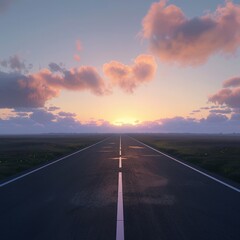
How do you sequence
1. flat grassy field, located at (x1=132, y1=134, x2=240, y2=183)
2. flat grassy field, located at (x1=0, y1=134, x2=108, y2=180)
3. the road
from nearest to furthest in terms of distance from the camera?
the road → flat grassy field, located at (x1=132, y1=134, x2=240, y2=183) → flat grassy field, located at (x1=0, y1=134, x2=108, y2=180)

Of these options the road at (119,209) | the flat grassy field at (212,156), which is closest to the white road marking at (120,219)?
the road at (119,209)

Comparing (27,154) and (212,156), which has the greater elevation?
(27,154)

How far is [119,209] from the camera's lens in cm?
945

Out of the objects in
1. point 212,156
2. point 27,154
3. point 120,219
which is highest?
point 27,154

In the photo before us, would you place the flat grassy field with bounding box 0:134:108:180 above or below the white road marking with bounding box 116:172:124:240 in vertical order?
above

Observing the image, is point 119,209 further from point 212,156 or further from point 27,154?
point 27,154

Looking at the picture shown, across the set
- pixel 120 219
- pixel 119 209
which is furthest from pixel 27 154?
pixel 120 219

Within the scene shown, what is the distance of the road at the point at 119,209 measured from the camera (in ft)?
23.4

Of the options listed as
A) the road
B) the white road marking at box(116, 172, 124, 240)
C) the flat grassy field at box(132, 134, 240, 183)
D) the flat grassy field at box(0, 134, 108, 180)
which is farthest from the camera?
the flat grassy field at box(0, 134, 108, 180)

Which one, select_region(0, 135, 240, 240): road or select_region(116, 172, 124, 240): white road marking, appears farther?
select_region(0, 135, 240, 240): road

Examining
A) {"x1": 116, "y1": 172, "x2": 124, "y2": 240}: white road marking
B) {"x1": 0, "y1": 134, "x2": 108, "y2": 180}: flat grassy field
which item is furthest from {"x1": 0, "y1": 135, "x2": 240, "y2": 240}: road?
{"x1": 0, "y1": 134, "x2": 108, "y2": 180}: flat grassy field

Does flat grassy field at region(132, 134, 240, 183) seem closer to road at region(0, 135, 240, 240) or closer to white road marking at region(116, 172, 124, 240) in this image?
road at region(0, 135, 240, 240)

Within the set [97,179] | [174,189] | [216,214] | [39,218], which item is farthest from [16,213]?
[97,179]

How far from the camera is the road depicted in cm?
714
